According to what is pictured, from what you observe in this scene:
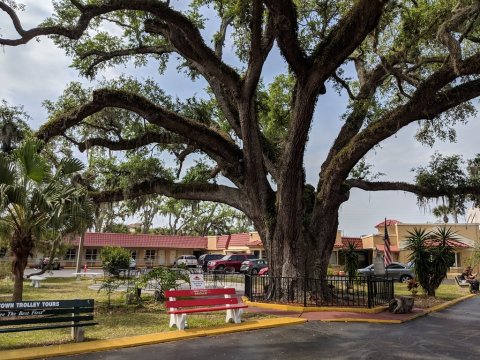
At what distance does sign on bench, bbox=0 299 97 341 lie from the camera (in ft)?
25.9

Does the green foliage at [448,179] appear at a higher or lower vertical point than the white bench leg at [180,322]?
higher

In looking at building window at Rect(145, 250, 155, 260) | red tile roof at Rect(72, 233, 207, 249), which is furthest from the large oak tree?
building window at Rect(145, 250, 155, 260)

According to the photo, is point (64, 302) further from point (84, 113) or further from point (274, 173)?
point (274, 173)

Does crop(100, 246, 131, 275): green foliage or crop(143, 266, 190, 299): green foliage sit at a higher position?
crop(100, 246, 131, 275): green foliage

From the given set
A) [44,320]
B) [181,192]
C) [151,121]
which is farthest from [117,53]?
[44,320]

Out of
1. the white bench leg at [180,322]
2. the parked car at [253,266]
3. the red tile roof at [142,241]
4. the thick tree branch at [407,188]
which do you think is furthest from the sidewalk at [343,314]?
the red tile roof at [142,241]

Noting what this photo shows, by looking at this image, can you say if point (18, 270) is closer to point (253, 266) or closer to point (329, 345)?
point (329, 345)

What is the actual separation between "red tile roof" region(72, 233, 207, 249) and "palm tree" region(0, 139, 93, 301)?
37.9 metres

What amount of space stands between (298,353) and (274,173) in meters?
9.92

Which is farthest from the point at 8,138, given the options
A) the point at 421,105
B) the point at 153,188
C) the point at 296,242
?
the point at 421,105

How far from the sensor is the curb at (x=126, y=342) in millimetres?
7609

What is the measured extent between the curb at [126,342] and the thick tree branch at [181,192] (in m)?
6.90

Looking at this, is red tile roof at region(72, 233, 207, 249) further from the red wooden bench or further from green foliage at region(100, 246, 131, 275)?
the red wooden bench

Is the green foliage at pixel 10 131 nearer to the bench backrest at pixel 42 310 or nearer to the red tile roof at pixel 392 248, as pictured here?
the bench backrest at pixel 42 310
